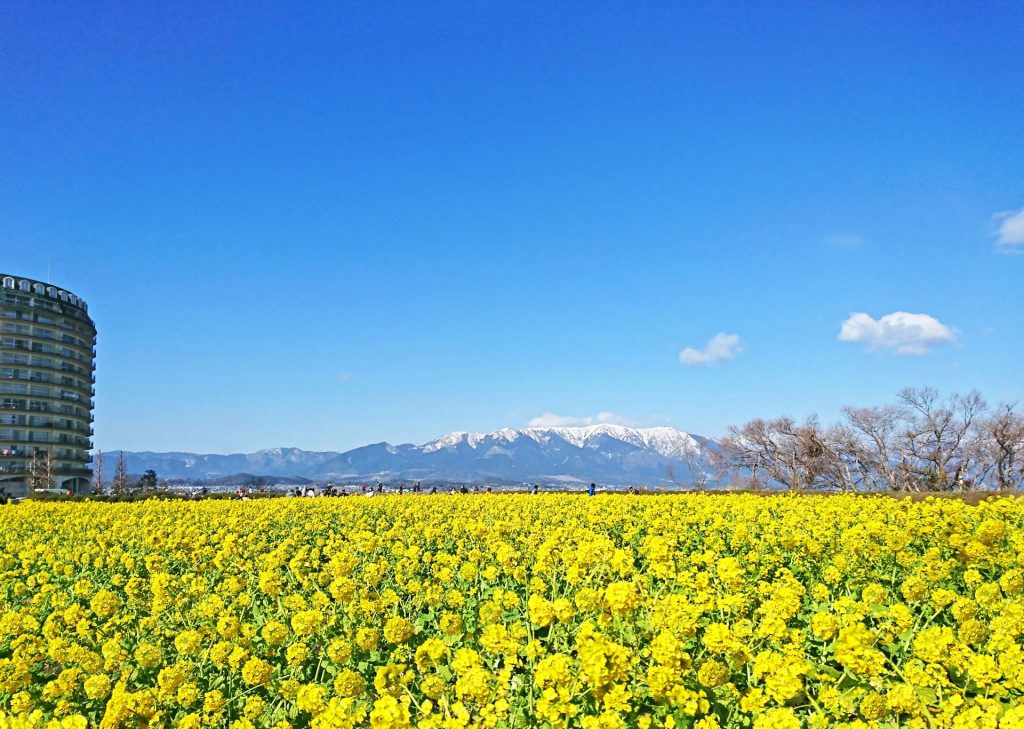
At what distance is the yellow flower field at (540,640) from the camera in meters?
4.48

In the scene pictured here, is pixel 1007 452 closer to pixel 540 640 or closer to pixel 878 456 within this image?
pixel 878 456

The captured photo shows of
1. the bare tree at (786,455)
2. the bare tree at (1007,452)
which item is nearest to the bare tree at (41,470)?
the bare tree at (786,455)

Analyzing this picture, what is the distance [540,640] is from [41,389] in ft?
443

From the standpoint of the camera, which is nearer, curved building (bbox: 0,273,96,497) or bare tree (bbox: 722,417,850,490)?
bare tree (bbox: 722,417,850,490)

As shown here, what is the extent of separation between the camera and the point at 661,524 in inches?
510

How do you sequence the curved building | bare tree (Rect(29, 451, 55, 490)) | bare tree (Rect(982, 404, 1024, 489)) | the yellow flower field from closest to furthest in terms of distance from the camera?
the yellow flower field
bare tree (Rect(982, 404, 1024, 489))
bare tree (Rect(29, 451, 55, 490))
the curved building

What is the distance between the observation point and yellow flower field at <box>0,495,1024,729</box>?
4484mm

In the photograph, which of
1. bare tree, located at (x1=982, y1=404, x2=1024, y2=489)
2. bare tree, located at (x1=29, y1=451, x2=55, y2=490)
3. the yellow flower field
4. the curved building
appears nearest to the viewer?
the yellow flower field

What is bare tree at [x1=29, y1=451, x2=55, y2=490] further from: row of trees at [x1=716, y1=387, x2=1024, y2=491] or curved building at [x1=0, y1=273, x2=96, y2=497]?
row of trees at [x1=716, y1=387, x2=1024, y2=491]

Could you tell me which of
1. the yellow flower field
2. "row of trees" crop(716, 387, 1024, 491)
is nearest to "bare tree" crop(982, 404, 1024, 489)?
"row of trees" crop(716, 387, 1024, 491)

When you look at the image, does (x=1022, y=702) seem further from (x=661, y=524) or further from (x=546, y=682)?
(x=661, y=524)

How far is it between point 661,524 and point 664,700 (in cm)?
835

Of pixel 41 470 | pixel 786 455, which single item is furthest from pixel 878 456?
pixel 41 470

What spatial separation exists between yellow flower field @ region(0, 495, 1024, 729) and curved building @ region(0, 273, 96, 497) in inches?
4625
